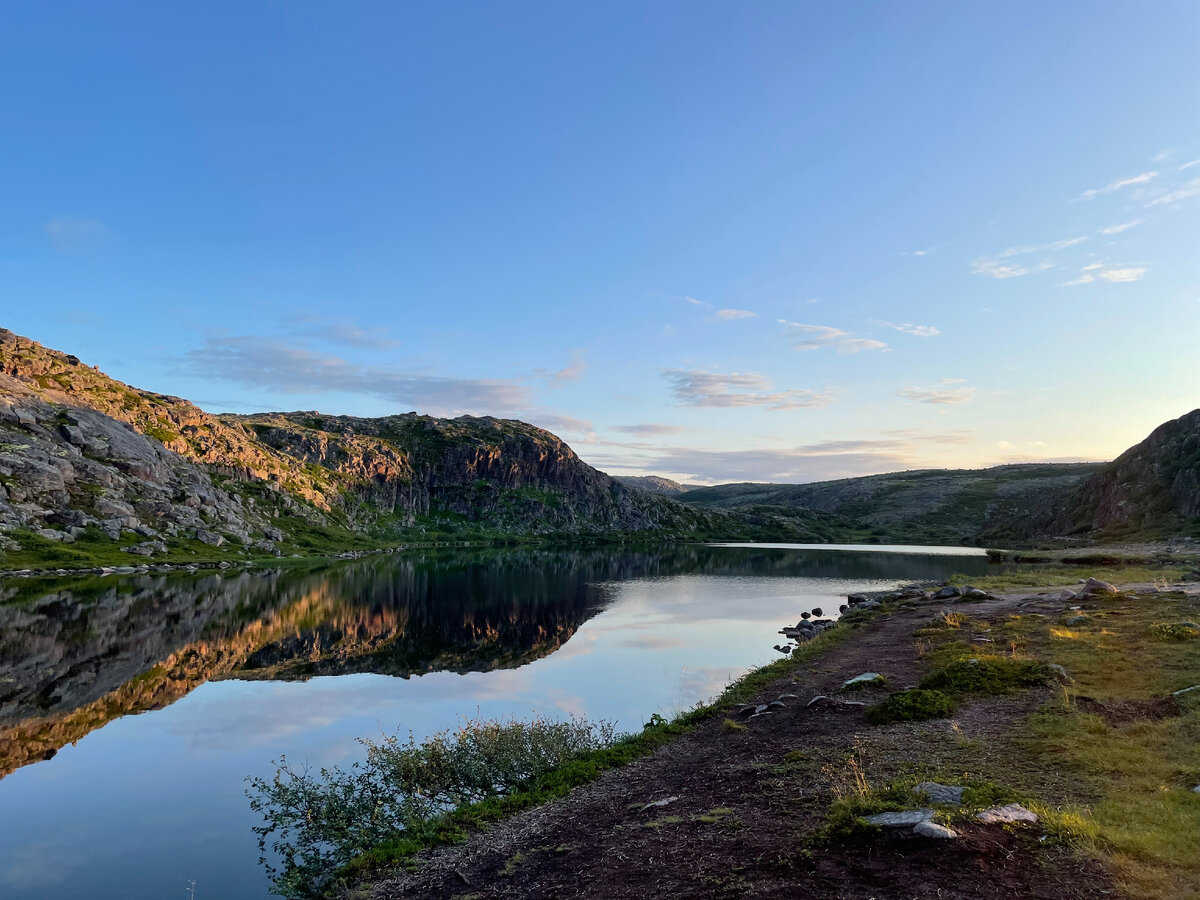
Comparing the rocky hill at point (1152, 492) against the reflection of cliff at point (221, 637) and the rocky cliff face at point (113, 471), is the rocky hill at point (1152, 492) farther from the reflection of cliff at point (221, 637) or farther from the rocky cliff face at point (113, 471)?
the rocky cliff face at point (113, 471)

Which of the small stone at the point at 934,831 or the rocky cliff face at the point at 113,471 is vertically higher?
the rocky cliff face at the point at 113,471

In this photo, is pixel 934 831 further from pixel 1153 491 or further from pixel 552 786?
pixel 1153 491

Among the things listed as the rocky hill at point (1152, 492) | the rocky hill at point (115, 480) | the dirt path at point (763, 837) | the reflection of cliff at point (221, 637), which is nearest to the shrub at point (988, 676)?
the dirt path at point (763, 837)

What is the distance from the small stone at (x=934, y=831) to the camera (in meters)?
13.0

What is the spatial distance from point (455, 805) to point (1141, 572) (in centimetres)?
10356

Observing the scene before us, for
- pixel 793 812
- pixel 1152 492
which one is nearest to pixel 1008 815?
pixel 793 812

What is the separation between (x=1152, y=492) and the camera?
6644 inches

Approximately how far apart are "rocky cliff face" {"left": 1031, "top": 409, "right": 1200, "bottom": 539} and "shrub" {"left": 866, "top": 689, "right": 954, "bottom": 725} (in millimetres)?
164299

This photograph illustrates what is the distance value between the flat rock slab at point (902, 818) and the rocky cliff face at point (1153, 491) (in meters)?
178

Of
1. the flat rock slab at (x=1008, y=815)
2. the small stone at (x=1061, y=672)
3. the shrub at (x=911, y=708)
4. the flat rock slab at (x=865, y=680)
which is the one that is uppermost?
the flat rock slab at (x=1008, y=815)

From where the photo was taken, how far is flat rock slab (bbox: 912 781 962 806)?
15330 millimetres

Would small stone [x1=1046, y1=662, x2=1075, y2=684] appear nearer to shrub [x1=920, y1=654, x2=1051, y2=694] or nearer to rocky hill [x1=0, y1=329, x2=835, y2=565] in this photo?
shrub [x1=920, y1=654, x2=1051, y2=694]

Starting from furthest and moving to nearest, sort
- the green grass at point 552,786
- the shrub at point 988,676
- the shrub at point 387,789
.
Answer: the shrub at point 988,676 → the shrub at point 387,789 → the green grass at point 552,786

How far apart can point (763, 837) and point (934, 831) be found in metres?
4.49
